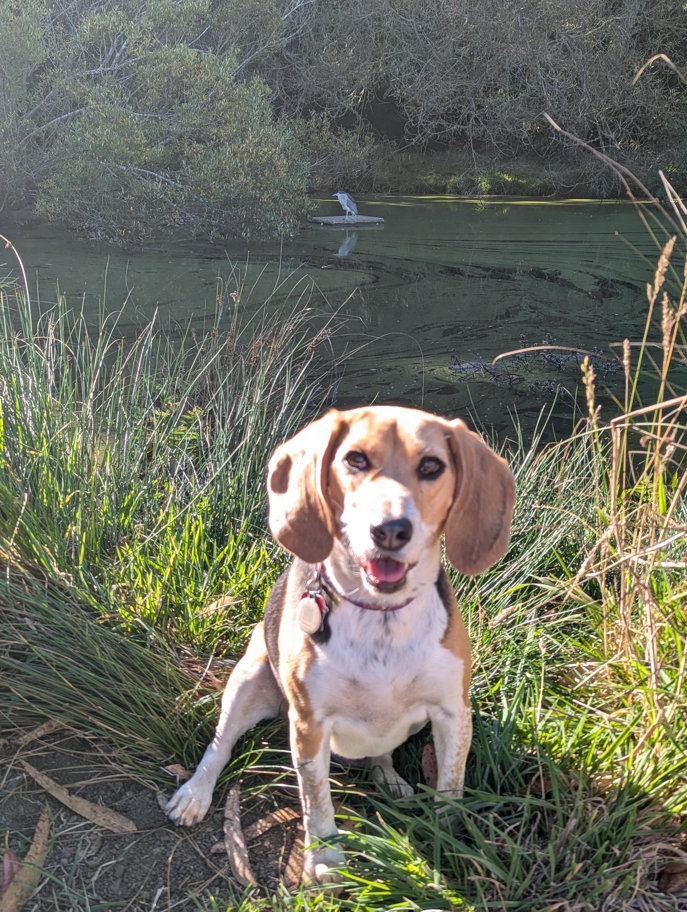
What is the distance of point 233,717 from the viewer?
2381 mm

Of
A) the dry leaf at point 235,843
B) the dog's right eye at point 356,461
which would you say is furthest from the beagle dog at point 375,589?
the dry leaf at point 235,843

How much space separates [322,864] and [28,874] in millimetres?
754

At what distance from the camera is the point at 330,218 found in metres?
14.8

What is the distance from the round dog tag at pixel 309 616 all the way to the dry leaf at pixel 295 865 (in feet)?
2.28

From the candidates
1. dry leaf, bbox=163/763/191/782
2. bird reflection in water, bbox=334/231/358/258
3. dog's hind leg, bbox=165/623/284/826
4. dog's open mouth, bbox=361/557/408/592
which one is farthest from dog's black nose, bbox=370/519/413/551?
bird reflection in water, bbox=334/231/358/258

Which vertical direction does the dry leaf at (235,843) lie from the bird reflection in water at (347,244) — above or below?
above

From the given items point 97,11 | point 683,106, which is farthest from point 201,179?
point 683,106

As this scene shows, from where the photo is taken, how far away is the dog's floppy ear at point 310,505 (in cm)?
197

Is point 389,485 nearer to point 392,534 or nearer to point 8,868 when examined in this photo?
point 392,534

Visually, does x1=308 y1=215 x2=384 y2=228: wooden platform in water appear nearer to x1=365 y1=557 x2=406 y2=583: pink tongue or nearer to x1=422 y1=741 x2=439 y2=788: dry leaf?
x1=422 y1=741 x2=439 y2=788: dry leaf

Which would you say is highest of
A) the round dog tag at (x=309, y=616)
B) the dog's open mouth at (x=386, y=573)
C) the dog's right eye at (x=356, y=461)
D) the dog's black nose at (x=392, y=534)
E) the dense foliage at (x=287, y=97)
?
the dog's right eye at (x=356, y=461)

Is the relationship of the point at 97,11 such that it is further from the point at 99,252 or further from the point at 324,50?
the point at 324,50

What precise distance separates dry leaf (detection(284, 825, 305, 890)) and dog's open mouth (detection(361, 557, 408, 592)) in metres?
0.91

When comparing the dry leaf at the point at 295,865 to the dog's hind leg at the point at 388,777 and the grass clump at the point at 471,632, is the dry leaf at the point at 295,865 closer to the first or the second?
the grass clump at the point at 471,632
